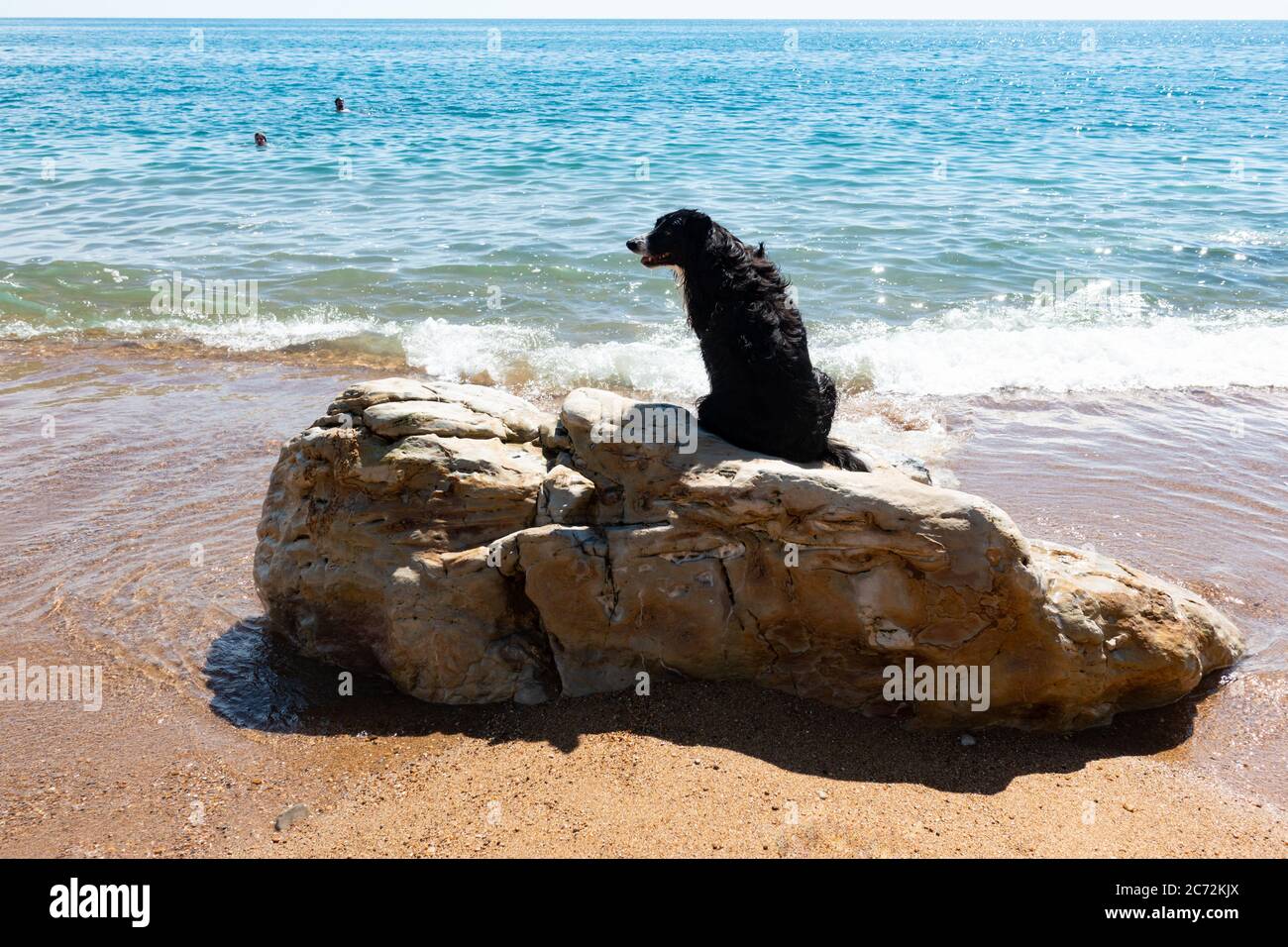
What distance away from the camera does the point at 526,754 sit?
4.28 m

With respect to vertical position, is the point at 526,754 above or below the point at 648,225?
below

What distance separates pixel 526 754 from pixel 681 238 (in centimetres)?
262

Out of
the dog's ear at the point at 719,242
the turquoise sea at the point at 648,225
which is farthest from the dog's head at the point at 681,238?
the turquoise sea at the point at 648,225

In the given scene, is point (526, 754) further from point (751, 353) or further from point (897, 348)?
point (897, 348)

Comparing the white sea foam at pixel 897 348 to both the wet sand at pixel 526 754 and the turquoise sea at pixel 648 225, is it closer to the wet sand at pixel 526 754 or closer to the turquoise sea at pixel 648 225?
the turquoise sea at pixel 648 225

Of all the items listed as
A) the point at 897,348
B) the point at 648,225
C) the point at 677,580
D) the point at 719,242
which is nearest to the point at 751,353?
the point at 719,242

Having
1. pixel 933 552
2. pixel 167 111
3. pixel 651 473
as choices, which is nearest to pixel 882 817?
pixel 933 552

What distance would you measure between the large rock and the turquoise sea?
494 centimetres

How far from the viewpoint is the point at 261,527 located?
523 centimetres

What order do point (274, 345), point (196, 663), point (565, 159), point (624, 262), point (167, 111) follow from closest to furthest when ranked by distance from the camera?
point (196, 663), point (274, 345), point (624, 262), point (565, 159), point (167, 111)

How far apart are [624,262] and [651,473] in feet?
30.2

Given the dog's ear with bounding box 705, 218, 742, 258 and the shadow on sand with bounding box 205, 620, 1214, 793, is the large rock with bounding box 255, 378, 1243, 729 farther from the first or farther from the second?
the dog's ear with bounding box 705, 218, 742, 258

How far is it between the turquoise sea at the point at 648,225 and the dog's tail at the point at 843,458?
15.6 ft

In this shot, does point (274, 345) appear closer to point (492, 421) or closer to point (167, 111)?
point (492, 421)
